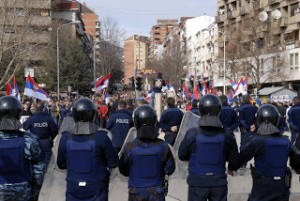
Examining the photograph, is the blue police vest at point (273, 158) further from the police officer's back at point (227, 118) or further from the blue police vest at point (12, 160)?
the police officer's back at point (227, 118)

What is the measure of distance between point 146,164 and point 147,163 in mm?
14

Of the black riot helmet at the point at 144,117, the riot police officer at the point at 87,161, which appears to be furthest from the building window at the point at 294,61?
the riot police officer at the point at 87,161

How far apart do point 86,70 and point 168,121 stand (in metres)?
46.4

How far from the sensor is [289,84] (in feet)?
155

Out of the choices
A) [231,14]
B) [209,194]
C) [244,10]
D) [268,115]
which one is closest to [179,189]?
[209,194]

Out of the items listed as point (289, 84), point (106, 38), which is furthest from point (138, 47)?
point (289, 84)

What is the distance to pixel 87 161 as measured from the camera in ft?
15.2

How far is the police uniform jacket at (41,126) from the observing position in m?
9.31

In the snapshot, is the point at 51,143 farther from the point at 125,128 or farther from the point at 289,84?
the point at 289,84

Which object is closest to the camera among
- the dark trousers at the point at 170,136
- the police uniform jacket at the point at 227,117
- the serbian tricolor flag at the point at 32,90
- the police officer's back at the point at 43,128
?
the police officer's back at the point at 43,128

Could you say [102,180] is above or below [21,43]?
below

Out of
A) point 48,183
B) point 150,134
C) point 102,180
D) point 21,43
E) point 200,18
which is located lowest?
point 48,183

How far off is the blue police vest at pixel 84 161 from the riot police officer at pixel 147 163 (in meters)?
0.29

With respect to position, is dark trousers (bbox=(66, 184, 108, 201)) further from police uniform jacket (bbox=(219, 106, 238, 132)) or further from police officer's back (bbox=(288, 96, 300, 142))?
police officer's back (bbox=(288, 96, 300, 142))
